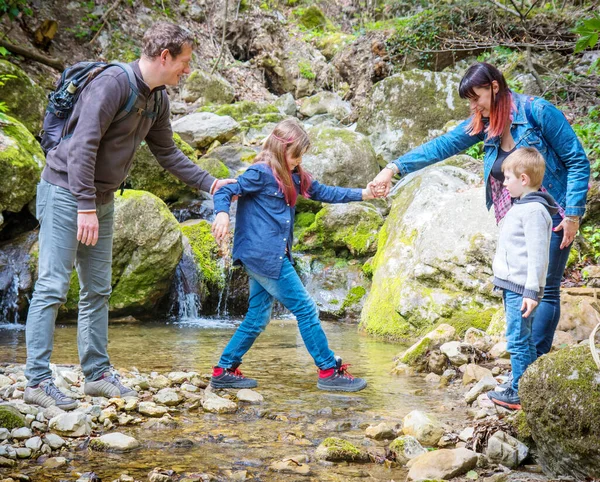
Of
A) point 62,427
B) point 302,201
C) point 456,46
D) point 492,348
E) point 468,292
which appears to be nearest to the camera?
point 62,427

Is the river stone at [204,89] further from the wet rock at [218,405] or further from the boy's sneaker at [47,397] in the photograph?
the boy's sneaker at [47,397]

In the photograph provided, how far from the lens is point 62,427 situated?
2916mm

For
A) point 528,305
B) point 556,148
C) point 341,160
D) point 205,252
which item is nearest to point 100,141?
point 528,305

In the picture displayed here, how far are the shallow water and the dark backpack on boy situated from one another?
1700 mm

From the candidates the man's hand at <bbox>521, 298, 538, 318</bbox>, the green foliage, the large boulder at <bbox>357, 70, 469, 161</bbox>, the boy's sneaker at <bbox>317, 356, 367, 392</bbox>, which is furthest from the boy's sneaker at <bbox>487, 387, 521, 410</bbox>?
the large boulder at <bbox>357, 70, 469, 161</bbox>

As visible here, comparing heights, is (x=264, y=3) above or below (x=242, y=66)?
above

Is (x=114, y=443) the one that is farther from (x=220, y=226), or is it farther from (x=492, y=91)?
(x=492, y=91)

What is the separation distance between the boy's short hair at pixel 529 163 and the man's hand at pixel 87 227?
232cm

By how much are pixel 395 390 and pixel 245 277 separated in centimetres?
560

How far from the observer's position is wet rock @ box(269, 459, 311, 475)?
2591 millimetres

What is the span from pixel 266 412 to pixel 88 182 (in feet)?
5.48

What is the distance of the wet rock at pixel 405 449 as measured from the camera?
9.11 ft

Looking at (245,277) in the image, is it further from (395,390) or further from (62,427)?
(62,427)

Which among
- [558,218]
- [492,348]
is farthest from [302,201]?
[558,218]
